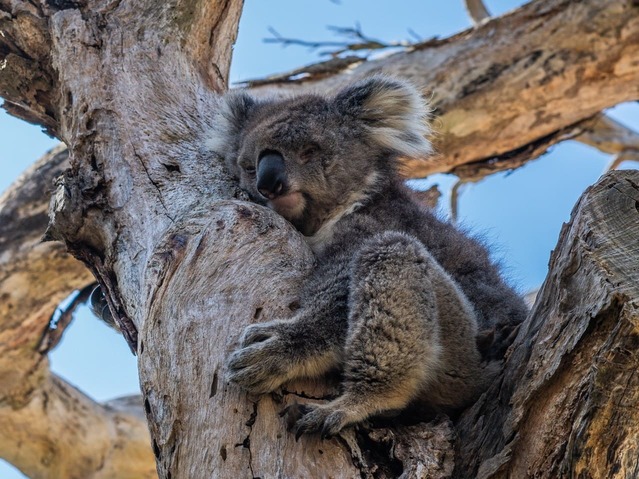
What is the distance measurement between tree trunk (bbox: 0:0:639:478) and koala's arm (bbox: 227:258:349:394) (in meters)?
0.07

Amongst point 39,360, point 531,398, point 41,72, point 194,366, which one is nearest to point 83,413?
point 39,360

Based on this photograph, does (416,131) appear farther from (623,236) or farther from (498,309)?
(623,236)

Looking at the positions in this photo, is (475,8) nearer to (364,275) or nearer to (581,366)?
(364,275)

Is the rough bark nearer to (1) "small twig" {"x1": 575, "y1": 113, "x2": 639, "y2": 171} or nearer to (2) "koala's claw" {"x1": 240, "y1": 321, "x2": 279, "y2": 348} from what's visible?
(2) "koala's claw" {"x1": 240, "y1": 321, "x2": 279, "y2": 348}

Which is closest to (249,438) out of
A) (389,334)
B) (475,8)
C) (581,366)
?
(389,334)

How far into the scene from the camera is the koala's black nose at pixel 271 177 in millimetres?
4145

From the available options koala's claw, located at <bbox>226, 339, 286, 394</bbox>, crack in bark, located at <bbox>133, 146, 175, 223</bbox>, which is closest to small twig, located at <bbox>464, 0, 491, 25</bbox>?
crack in bark, located at <bbox>133, 146, 175, 223</bbox>

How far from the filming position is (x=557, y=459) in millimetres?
2533

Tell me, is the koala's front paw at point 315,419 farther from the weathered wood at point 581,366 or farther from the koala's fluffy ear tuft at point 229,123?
the koala's fluffy ear tuft at point 229,123

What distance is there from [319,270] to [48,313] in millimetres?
4652

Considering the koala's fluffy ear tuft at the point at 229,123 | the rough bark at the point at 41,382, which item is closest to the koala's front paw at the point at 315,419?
the koala's fluffy ear tuft at the point at 229,123

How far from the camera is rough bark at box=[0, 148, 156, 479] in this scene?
7.07 m

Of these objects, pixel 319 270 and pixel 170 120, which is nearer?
pixel 319 270

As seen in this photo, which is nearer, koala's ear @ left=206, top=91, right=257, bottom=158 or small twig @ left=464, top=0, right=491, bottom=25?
koala's ear @ left=206, top=91, right=257, bottom=158
